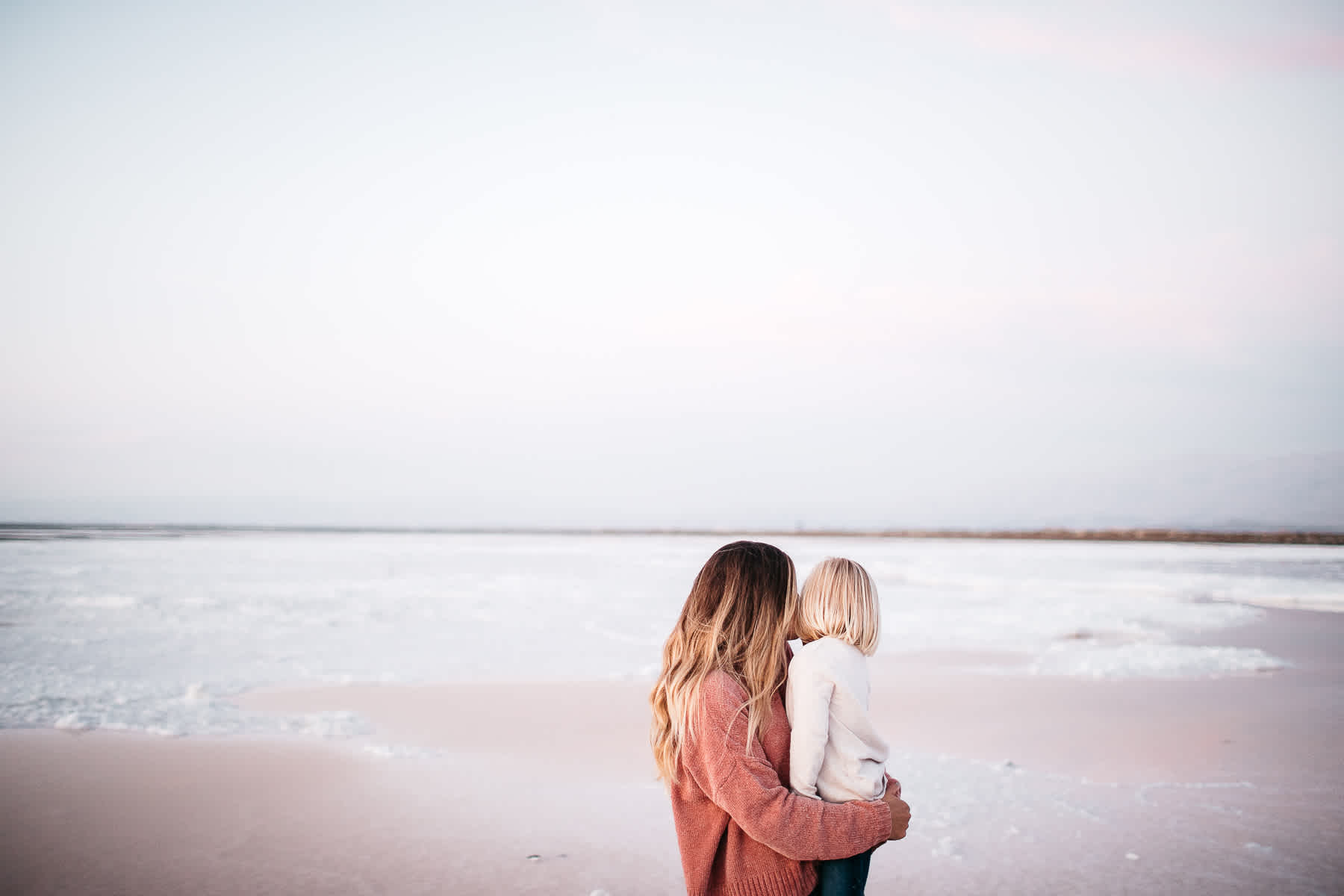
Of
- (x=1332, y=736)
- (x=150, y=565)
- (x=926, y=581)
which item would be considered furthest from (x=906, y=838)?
(x=150, y=565)

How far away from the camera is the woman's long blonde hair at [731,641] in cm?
211

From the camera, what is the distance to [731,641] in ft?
6.94

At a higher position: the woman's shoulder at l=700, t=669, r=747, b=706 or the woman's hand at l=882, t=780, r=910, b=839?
the woman's shoulder at l=700, t=669, r=747, b=706

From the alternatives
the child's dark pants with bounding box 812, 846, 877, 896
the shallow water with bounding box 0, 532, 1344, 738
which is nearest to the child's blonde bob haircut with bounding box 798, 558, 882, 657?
the child's dark pants with bounding box 812, 846, 877, 896

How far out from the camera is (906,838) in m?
4.38

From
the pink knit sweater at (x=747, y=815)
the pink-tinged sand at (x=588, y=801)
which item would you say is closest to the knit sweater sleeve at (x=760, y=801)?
the pink knit sweater at (x=747, y=815)

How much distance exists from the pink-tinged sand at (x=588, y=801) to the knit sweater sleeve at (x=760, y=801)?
2095mm

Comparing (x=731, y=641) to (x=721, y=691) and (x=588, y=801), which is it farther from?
(x=588, y=801)

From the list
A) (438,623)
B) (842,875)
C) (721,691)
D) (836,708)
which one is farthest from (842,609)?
(438,623)

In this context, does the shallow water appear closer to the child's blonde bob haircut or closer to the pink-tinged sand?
the pink-tinged sand

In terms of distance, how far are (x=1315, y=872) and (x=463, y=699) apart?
5.79 m

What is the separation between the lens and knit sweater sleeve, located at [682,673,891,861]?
6.60ft

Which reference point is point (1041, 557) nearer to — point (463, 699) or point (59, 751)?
point (463, 699)

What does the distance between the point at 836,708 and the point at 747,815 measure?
34cm
